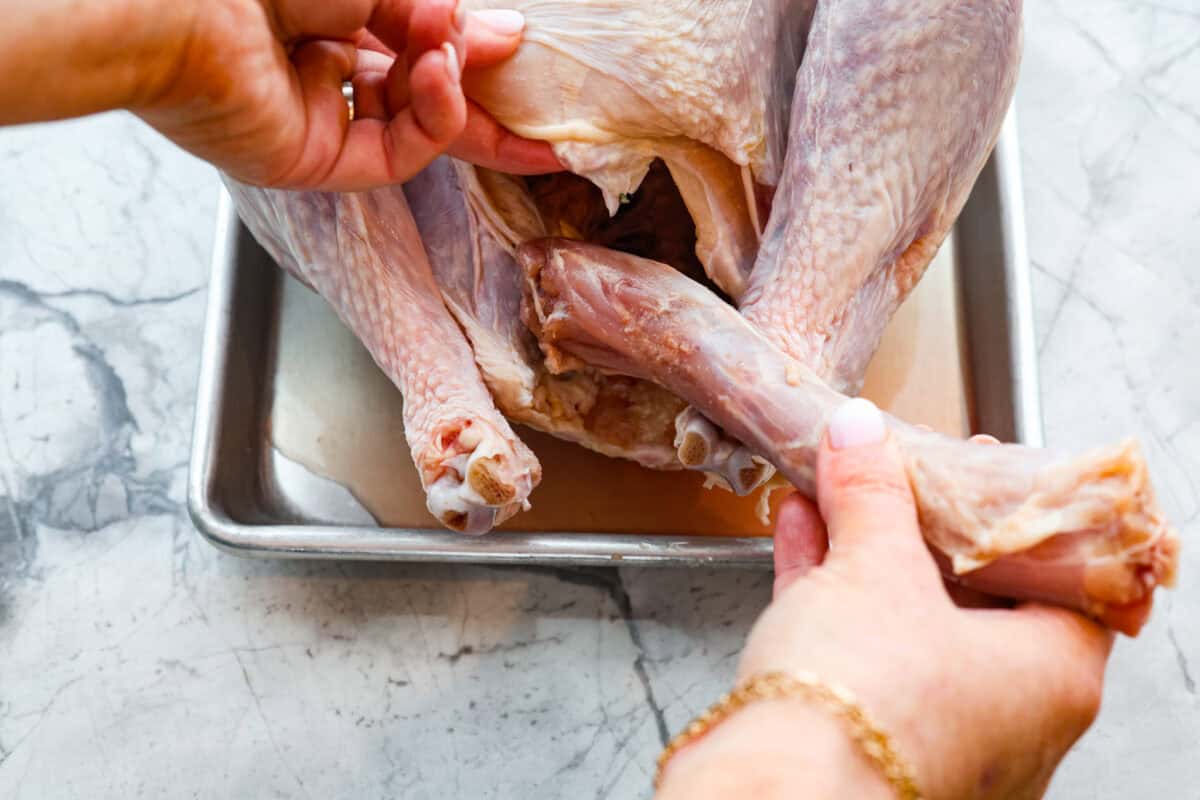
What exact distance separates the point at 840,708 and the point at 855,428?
27 cm

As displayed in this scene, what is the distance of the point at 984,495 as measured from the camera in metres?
0.92

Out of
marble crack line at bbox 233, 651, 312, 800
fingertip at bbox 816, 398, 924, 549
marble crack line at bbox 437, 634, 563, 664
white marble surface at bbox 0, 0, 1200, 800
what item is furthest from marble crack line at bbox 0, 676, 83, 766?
fingertip at bbox 816, 398, 924, 549

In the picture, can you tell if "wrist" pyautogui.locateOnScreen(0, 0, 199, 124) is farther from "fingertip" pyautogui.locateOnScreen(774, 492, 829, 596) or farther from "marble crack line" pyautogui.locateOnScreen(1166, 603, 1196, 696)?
"marble crack line" pyautogui.locateOnScreen(1166, 603, 1196, 696)

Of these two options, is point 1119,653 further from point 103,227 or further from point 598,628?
point 103,227

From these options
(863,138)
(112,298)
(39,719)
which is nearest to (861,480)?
(863,138)

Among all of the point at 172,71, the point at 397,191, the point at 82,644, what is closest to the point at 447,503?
the point at 397,191

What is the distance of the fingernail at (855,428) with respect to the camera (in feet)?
3.07

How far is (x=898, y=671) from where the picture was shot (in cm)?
77

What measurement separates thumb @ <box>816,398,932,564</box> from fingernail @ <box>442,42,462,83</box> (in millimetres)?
445

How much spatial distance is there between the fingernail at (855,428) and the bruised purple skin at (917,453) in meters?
0.03

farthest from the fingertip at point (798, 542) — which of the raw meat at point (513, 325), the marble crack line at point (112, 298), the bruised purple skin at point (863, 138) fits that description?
the marble crack line at point (112, 298)

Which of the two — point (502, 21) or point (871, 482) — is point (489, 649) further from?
point (502, 21)

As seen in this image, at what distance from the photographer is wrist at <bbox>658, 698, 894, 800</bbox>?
2.31 feet

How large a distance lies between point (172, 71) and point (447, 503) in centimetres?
47
